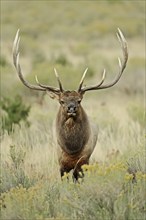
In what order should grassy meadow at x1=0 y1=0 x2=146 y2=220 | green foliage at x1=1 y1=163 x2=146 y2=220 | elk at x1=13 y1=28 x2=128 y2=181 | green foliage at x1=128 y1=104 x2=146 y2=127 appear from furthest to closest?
green foliage at x1=128 y1=104 x2=146 y2=127
elk at x1=13 y1=28 x2=128 y2=181
grassy meadow at x1=0 y1=0 x2=146 y2=220
green foliage at x1=1 y1=163 x2=146 y2=220

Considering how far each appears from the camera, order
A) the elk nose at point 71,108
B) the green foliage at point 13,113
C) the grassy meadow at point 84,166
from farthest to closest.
A: the green foliage at point 13,113
the elk nose at point 71,108
the grassy meadow at point 84,166

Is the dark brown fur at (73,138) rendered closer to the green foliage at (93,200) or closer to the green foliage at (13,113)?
the green foliage at (93,200)

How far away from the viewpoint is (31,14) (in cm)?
5325


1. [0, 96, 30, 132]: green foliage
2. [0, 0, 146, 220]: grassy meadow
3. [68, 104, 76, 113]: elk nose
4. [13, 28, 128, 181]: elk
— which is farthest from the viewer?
[0, 96, 30, 132]: green foliage

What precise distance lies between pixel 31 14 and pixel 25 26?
8568mm

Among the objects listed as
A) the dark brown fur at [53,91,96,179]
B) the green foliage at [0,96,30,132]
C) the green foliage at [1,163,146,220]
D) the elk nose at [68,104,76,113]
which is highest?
the green foliage at [0,96,30,132]

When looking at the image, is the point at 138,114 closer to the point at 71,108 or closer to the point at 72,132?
the point at 72,132

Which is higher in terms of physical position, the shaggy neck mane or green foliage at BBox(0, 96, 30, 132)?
green foliage at BBox(0, 96, 30, 132)

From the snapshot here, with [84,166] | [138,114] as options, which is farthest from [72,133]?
[138,114]

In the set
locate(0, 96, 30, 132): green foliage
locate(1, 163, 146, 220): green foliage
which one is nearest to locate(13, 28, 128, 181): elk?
locate(1, 163, 146, 220): green foliage

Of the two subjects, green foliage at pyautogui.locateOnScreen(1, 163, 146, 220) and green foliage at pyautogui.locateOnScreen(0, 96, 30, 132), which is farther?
green foliage at pyautogui.locateOnScreen(0, 96, 30, 132)

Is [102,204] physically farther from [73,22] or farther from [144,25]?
[73,22]

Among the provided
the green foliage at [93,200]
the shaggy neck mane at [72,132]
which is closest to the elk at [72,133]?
the shaggy neck mane at [72,132]

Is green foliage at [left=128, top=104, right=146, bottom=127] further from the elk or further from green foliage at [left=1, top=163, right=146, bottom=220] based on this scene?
green foliage at [left=1, top=163, right=146, bottom=220]
